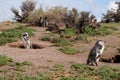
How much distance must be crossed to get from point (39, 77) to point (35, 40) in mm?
10207

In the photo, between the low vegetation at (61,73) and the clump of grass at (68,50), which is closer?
the low vegetation at (61,73)

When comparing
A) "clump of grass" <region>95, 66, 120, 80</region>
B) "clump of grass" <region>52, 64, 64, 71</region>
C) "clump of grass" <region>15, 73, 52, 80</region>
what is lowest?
"clump of grass" <region>95, 66, 120, 80</region>

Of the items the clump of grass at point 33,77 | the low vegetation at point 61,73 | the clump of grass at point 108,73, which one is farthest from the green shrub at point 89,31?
the clump of grass at point 33,77

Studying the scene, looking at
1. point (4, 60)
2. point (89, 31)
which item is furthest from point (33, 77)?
point (89, 31)

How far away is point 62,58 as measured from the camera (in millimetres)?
17891

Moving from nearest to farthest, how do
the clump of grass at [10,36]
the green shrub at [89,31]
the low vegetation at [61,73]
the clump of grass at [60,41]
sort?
the low vegetation at [61,73], the clump of grass at [60,41], the clump of grass at [10,36], the green shrub at [89,31]

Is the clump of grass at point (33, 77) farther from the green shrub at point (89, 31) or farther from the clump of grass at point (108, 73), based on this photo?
the green shrub at point (89, 31)

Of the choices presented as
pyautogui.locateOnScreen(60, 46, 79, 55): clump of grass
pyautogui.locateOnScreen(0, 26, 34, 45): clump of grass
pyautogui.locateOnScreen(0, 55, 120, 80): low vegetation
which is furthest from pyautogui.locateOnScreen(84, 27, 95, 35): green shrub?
pyautogui.locateOnScreen(0, 55, 120, 80): low vegetation

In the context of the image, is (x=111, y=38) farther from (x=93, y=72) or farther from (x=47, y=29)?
(x=93, y=72)

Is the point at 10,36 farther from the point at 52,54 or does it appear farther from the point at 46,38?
the point at 52,54

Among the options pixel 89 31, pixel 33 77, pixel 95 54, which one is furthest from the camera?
pixel 89 31

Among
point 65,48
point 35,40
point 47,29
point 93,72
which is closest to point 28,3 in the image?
point 47,29

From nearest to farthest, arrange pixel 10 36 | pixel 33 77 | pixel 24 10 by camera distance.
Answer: pixel 33 77 < pixel 10 36 < pixel 24 10

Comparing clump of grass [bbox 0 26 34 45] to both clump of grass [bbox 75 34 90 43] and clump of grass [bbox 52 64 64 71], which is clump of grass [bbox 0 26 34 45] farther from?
clump of grass [bbox 52 64 64 71]
